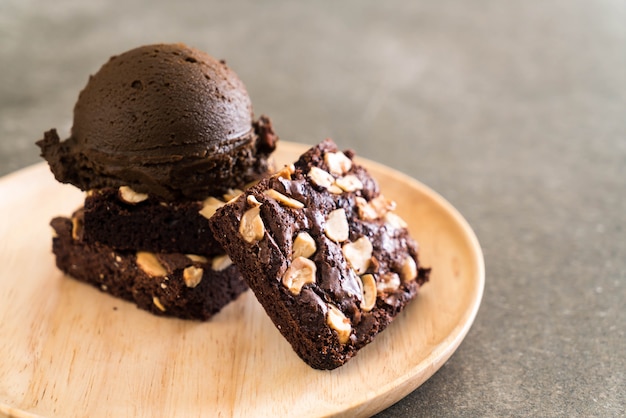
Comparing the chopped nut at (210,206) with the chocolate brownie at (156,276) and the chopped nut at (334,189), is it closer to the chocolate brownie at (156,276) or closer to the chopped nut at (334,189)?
the chocolate brownie at (156,276)

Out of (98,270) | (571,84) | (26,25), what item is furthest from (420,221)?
(26,25)

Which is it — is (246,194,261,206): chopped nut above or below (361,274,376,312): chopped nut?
above

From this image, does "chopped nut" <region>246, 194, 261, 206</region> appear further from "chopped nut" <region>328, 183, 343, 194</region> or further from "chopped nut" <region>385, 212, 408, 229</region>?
"chopped nut" <region>385, 212, 408, 229</region>

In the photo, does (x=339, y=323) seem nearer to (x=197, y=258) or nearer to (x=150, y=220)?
(x=197, y=258)

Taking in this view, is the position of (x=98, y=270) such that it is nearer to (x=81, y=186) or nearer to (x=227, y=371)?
(x=81, y=186)

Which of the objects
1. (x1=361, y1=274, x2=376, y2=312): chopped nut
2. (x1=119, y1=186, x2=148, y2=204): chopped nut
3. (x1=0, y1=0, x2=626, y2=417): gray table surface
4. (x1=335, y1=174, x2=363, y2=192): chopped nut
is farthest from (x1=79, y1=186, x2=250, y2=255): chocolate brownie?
(x1=0, y1=0, x2=626, y2=417): gray table surface

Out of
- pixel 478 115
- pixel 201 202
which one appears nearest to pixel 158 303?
pixel 201 202
